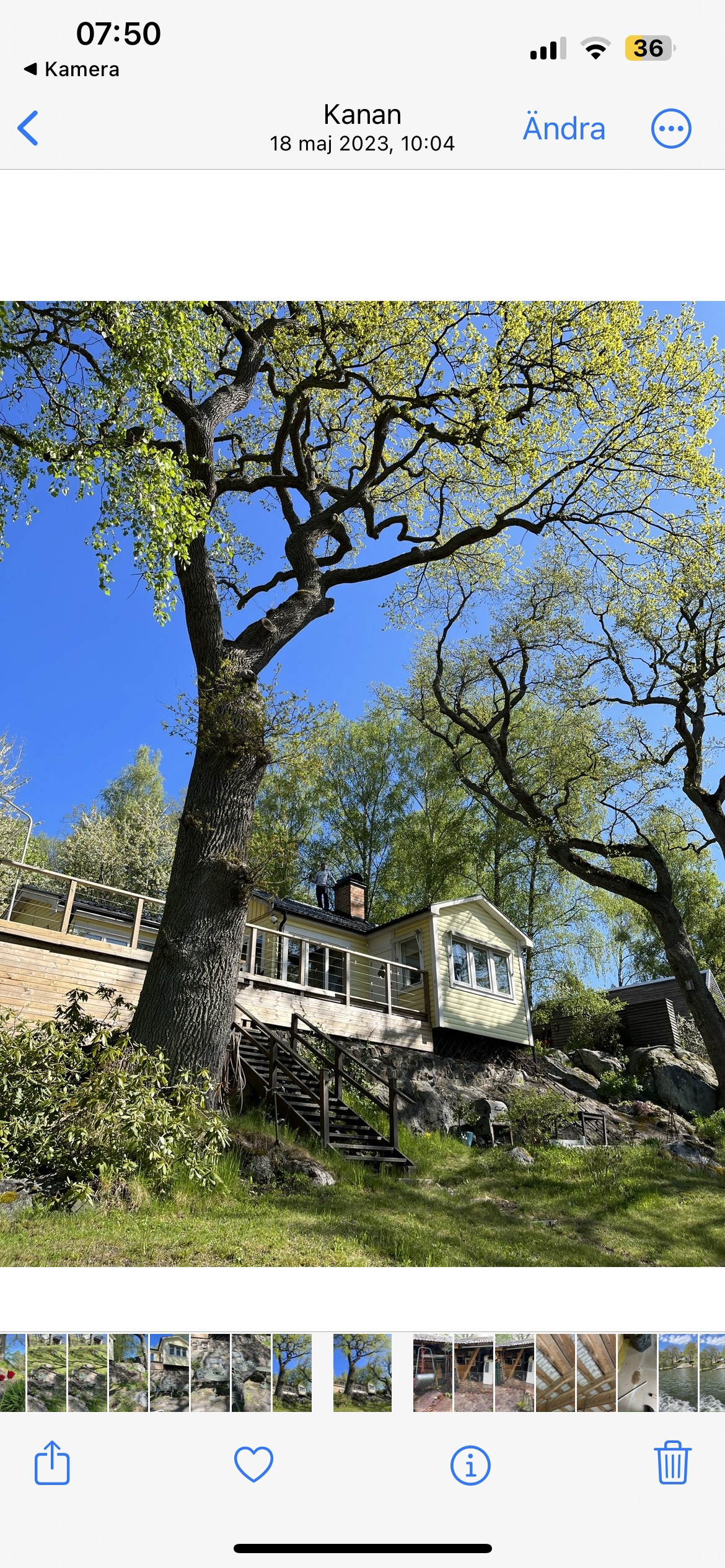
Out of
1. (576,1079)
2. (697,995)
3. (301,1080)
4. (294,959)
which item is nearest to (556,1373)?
(301,1080)

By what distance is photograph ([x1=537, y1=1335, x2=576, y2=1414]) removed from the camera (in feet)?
6.59

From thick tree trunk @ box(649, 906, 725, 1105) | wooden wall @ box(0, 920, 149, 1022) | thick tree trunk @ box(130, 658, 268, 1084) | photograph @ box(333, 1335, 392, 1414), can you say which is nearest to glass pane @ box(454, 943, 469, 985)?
thick tree trunk @ box(649, 906, 725, 1105)

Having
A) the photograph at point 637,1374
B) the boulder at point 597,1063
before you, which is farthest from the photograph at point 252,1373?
the boulder at point 597,1063

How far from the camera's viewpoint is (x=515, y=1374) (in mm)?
2109

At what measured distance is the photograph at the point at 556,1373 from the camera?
2008 millimetres

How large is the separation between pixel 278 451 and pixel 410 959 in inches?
457

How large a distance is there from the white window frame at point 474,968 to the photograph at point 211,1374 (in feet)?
53.2

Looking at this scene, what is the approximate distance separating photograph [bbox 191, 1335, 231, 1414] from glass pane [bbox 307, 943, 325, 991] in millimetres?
16358

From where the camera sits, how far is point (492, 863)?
25.5 meters
